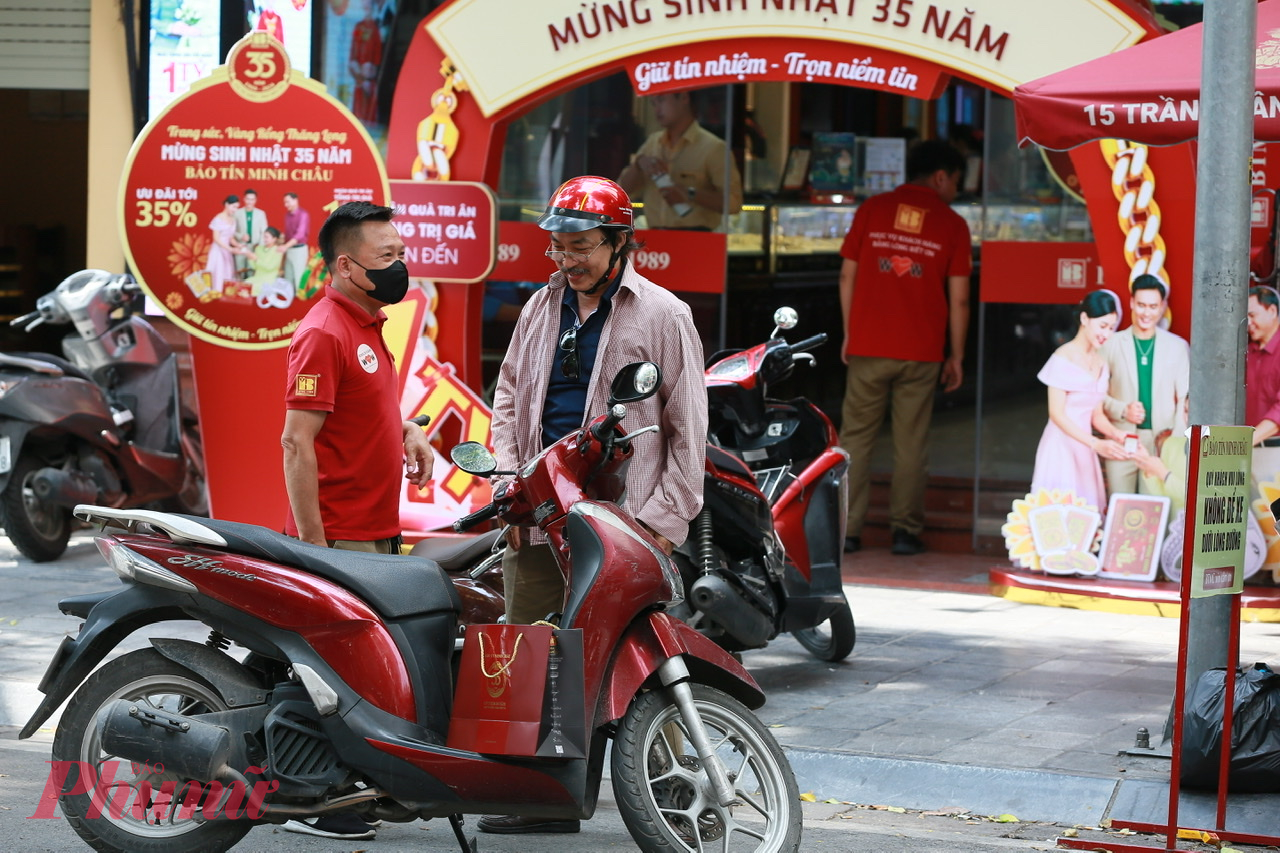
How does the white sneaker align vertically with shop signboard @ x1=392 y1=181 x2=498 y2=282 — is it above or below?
below

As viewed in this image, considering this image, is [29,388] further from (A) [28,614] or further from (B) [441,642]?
(B) [441,642]

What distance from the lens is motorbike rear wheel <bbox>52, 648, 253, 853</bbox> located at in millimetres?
4430

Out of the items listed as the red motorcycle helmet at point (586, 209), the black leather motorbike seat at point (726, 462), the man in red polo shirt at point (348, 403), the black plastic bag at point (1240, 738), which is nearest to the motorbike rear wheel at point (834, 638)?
the black leather motorbike seat at point (726, 462)

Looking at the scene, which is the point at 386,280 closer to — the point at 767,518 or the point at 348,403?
the point at 348,403

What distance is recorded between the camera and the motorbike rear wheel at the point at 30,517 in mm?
9117

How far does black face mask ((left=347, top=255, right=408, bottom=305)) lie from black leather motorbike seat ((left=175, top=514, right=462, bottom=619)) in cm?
94

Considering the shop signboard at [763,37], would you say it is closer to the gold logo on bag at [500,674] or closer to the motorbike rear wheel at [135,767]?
the gold logo on bag at [500,674]

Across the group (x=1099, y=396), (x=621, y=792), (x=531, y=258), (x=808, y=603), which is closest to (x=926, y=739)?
(x=808, y=603)

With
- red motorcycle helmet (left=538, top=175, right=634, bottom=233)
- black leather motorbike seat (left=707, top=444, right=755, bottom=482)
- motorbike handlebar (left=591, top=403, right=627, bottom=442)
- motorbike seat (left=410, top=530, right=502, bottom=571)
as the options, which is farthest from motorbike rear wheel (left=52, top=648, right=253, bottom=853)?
black leather motorbike seat (left=707, top=444, right=755, bottom=482)

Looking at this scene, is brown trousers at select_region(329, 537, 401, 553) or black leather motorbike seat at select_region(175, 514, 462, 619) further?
brown trousers at select_region(329, 537, 401, 553)

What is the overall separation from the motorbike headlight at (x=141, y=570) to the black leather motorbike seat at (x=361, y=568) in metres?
0.16

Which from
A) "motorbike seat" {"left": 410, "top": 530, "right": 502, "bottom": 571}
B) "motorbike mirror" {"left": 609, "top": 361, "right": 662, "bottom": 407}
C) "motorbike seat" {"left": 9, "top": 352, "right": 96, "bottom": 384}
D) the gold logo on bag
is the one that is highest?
"motorbike mirror" {"left": 609, "top": 361, "right": 662, "bottom": 407}

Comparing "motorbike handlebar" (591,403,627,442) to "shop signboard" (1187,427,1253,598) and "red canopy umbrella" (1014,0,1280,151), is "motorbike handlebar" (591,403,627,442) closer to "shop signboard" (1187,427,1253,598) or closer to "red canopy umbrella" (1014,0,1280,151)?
"shop signboard" (1187,427,1253,598)

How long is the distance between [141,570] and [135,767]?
54cm
